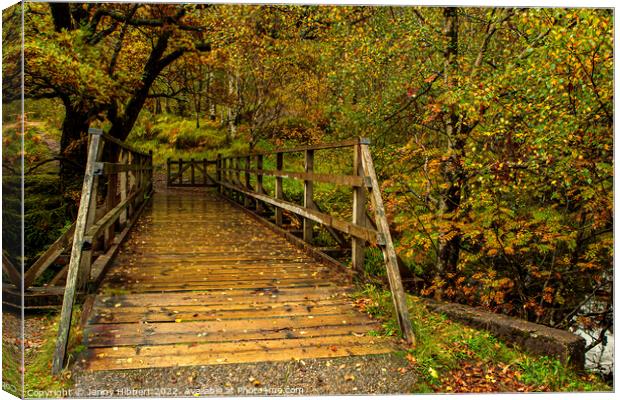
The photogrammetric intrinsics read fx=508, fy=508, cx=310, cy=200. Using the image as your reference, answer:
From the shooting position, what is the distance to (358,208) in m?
4.92

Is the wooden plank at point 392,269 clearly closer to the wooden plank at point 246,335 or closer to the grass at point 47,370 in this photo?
the wooden plank at point 246,335

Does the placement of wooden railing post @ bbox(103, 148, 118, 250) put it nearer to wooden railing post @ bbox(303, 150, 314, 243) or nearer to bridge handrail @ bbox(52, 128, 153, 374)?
bridge handrail @ bbox(52, 128, 153, 374)

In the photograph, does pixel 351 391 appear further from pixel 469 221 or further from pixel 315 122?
pixel 315 122

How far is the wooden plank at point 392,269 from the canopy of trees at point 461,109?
1.59 m

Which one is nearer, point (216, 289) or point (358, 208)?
point (216, 289)

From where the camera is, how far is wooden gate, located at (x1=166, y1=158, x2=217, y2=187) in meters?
20.2

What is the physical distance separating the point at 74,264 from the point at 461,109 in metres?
4.78

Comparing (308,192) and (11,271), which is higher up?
(308,192)

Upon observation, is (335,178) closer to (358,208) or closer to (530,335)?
(358,208)

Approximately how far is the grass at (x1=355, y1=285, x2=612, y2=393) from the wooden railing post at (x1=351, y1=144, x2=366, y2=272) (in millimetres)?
1251

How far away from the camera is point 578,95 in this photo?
483cm

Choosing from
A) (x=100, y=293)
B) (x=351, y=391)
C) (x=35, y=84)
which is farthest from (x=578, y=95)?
(x=35, y=84)

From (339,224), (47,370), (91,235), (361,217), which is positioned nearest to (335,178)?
(339,224)

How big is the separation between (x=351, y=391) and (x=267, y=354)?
612mm
